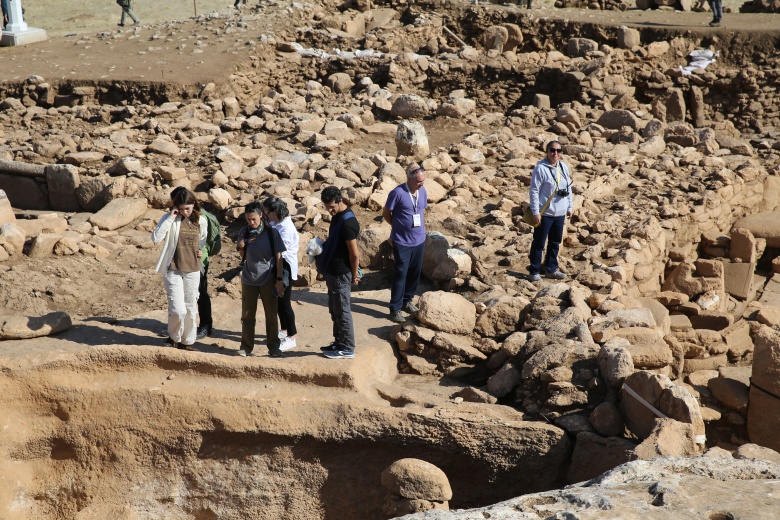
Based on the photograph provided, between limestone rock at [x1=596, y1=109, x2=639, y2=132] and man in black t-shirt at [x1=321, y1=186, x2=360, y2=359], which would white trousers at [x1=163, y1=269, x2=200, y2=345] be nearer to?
man in black t-shirt at [x1=321, y1=186, x2=360, y2=359]

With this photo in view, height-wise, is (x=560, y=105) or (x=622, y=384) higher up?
(x=560, y=105)

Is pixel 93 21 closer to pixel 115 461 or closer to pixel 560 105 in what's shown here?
pixel 560 105

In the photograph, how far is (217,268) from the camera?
8.10 m

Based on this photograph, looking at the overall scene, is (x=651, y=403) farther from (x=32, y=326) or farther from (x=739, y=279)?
(x=739, y=279)

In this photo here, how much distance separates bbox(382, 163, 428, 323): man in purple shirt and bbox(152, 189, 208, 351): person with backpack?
151cm

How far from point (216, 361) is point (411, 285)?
6.05 feet

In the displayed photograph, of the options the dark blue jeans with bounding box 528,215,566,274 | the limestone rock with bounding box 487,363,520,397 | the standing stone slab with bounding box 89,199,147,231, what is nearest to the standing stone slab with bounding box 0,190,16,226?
the standing stone slab with bounding box 89,199,147,231

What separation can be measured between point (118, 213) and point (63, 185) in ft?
4.05

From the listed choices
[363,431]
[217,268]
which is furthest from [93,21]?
[363,431]

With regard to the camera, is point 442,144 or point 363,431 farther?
point 442,144

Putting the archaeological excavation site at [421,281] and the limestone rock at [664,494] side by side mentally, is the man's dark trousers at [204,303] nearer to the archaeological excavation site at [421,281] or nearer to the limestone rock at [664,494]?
the archaeological excavation site at [421,281]

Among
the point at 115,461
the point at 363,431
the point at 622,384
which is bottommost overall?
the point at 115,461

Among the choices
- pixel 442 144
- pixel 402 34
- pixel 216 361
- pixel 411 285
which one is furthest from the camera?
pixel 402 34

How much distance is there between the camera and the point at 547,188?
280 inches
